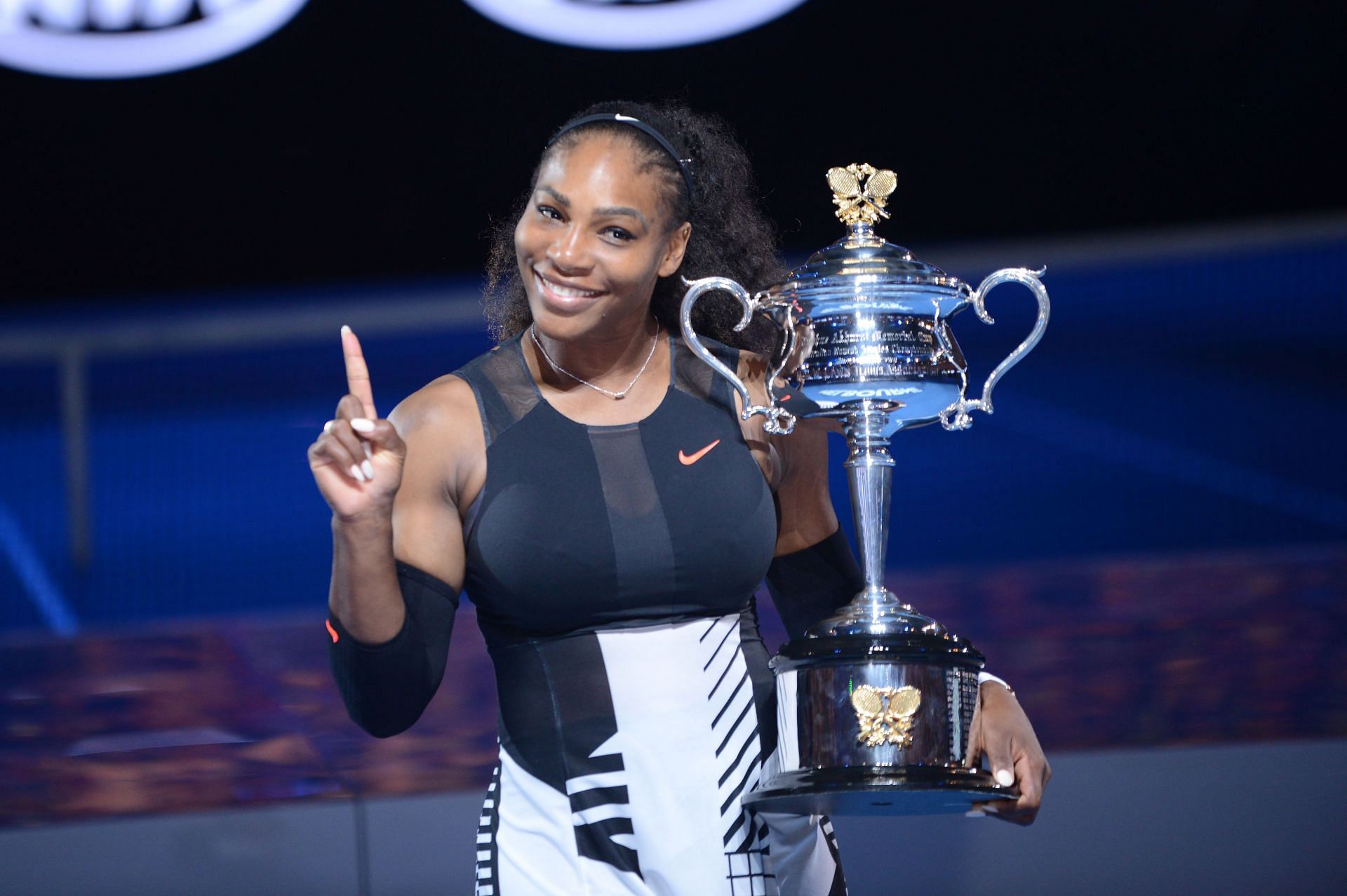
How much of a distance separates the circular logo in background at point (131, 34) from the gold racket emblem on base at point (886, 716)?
92.9 inches

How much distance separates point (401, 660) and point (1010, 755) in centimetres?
55

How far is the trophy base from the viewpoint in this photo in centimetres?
131

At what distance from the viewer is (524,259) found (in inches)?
57.1

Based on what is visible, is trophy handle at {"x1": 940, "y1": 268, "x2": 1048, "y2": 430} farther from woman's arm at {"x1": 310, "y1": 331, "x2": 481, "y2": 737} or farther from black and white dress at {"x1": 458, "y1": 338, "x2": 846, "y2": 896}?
woman's arm at {"x1": 310, "y1": 331, "x2": 481, "y2": 737}

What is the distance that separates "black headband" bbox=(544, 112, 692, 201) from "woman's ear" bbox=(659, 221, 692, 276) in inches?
2.0

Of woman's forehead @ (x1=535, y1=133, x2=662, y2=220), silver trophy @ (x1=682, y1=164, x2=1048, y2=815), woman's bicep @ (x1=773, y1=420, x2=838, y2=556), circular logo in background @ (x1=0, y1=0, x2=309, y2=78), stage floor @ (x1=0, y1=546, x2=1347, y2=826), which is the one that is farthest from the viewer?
circular logo in background @ (x1=0, y1=0, x2=309, y2=78)

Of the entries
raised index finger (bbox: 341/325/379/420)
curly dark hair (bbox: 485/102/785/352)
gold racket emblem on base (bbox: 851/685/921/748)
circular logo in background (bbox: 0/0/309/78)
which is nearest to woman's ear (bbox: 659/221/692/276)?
curly dark hair (bbox: 485/102/785/352)

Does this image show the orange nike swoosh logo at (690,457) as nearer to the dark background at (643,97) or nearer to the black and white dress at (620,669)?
the black and white dress at (620,669)

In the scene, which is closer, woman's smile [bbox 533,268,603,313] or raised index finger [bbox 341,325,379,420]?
raised index finger [bbox 341,325,379,420]

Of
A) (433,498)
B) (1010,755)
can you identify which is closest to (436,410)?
(433,498)

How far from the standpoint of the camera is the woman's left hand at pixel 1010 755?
4.50ft

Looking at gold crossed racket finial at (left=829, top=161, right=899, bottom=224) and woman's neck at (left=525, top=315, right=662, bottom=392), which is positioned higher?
gold crossed racket finial at (left=829, top=161, right=899, bottom=224)

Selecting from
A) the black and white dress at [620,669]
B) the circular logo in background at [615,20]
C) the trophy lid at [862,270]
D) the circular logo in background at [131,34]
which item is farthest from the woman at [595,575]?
the circular logo in background at [131,34]

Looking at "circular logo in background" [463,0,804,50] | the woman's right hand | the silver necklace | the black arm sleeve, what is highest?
"circular logo in background" [463,0,804,50]
